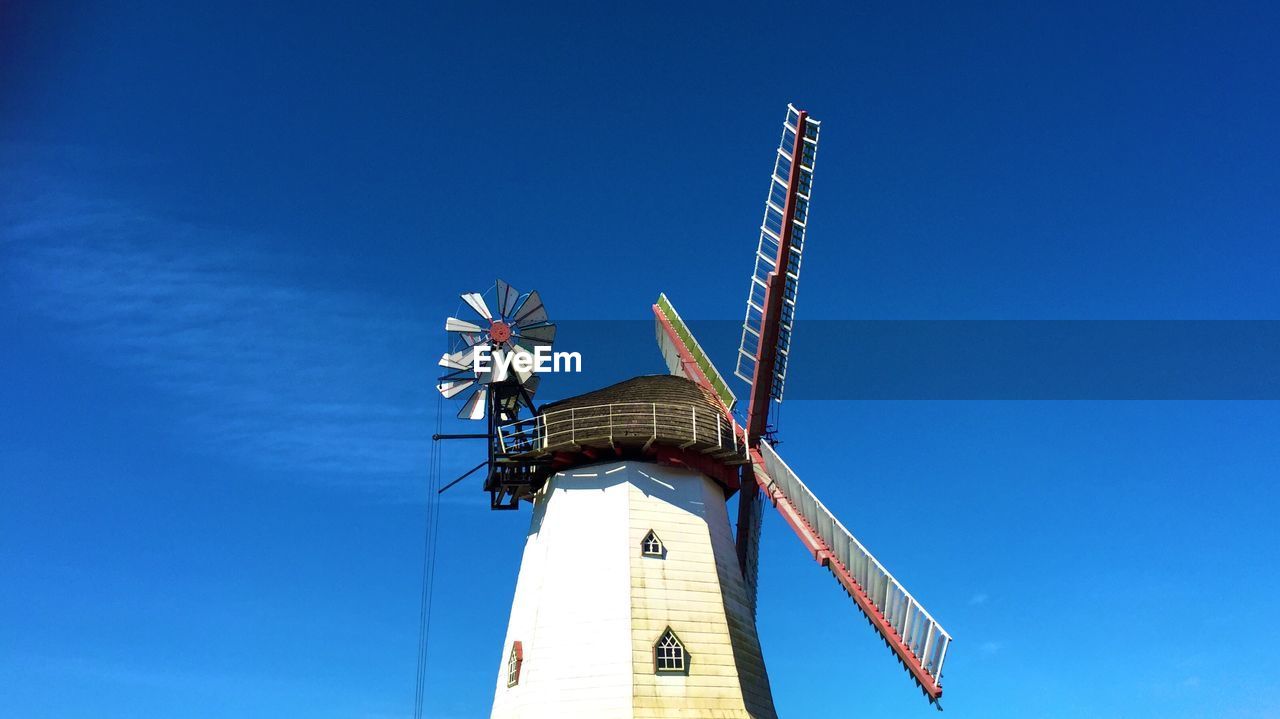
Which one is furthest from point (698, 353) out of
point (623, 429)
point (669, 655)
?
point (669, 655)

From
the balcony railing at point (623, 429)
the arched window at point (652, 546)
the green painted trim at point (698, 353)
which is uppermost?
the green painted trim at point (698, 353)

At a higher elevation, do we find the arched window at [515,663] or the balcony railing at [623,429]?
the balcony railing at [623,429]

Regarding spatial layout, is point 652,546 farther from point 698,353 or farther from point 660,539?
point 698,353

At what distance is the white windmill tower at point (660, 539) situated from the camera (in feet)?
80.7

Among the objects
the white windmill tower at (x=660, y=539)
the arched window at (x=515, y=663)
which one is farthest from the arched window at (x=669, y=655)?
the arched window at (x=515, y=663)

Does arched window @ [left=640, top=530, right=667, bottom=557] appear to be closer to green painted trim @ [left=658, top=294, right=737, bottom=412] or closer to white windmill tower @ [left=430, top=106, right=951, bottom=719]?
white windmill tower @ [left=430, top=106, right=951, bottom=719]

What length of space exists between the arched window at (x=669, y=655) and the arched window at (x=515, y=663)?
3.57 meters

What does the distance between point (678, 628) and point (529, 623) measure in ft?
13.3

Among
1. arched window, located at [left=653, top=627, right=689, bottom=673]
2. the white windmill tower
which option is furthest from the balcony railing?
arched window, located at [left=653, top=627, right=689, bottom=673]

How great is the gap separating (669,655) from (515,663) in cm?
428

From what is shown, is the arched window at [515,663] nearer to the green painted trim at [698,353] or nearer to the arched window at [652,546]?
the arched window at [652,546]

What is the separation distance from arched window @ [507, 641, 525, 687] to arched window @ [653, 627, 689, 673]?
357 cm

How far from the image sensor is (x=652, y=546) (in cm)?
2673

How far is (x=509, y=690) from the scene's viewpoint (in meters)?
26.0
